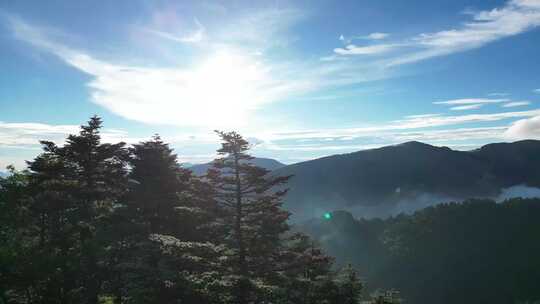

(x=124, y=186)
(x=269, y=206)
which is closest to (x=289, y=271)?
(x=269, y=206)

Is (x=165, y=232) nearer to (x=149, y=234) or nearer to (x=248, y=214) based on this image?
(x=149, y=234)

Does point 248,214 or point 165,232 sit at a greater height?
point 248,214

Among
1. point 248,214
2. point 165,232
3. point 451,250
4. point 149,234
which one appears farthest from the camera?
point 451,250

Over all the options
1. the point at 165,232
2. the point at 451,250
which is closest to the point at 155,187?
the point at 165,232

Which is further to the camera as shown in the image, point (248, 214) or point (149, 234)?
point (149, 234)

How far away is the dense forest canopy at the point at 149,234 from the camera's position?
2122 cm

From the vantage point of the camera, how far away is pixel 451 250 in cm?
13638

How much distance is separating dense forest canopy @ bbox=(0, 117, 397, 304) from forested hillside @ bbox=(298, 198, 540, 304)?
10656 cm

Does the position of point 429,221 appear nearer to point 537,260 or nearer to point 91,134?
point 537,260

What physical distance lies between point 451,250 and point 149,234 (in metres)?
135

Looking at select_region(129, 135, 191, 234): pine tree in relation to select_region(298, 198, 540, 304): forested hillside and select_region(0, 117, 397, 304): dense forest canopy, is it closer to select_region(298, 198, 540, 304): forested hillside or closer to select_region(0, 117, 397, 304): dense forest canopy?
select_region(0, 117, 397, 304): dense forest canopy

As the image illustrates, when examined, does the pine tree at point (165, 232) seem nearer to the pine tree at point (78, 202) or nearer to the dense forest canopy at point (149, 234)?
the dense forest canopy at point (149, 234)

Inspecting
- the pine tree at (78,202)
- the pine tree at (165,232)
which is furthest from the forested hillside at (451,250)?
the pine tree at (78,202)

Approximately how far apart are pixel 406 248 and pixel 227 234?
124932 mm
